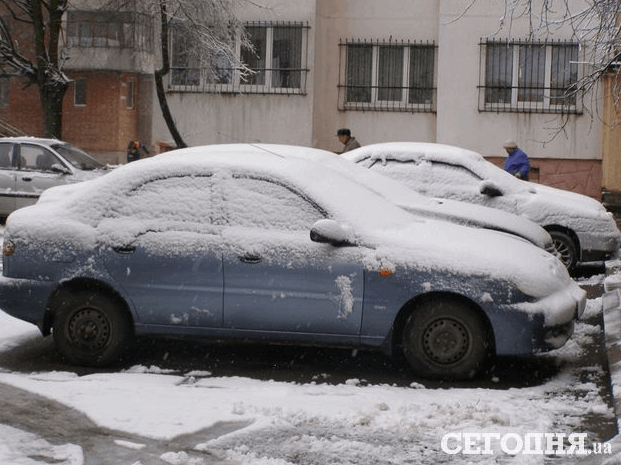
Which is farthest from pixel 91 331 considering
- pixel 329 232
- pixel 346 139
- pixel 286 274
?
pixel 346 139

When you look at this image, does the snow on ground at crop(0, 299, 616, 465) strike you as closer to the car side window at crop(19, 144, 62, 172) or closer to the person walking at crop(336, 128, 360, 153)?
the person walking at crop(336, 128, 360, 153)

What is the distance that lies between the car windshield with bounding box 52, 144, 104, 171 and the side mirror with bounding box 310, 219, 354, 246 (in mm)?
12408

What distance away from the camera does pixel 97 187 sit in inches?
332

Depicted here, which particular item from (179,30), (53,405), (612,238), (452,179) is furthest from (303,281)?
(179,30)

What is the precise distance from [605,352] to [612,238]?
4.98 metres

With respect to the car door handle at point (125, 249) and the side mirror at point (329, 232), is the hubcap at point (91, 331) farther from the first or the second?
the side mirror at point (329, 232)

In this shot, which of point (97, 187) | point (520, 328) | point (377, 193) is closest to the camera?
point (520, 328)

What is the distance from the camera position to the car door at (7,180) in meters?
19.2

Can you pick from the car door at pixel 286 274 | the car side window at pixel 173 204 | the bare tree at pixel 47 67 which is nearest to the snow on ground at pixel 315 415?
the car door at pixel 286 274

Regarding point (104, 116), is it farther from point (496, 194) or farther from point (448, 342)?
point (448, 342)

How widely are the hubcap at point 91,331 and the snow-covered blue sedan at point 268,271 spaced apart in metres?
0.01

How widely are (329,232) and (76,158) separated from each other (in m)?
12.9

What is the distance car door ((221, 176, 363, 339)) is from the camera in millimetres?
7820

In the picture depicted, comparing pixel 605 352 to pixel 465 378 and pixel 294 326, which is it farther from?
pixel 294 326
